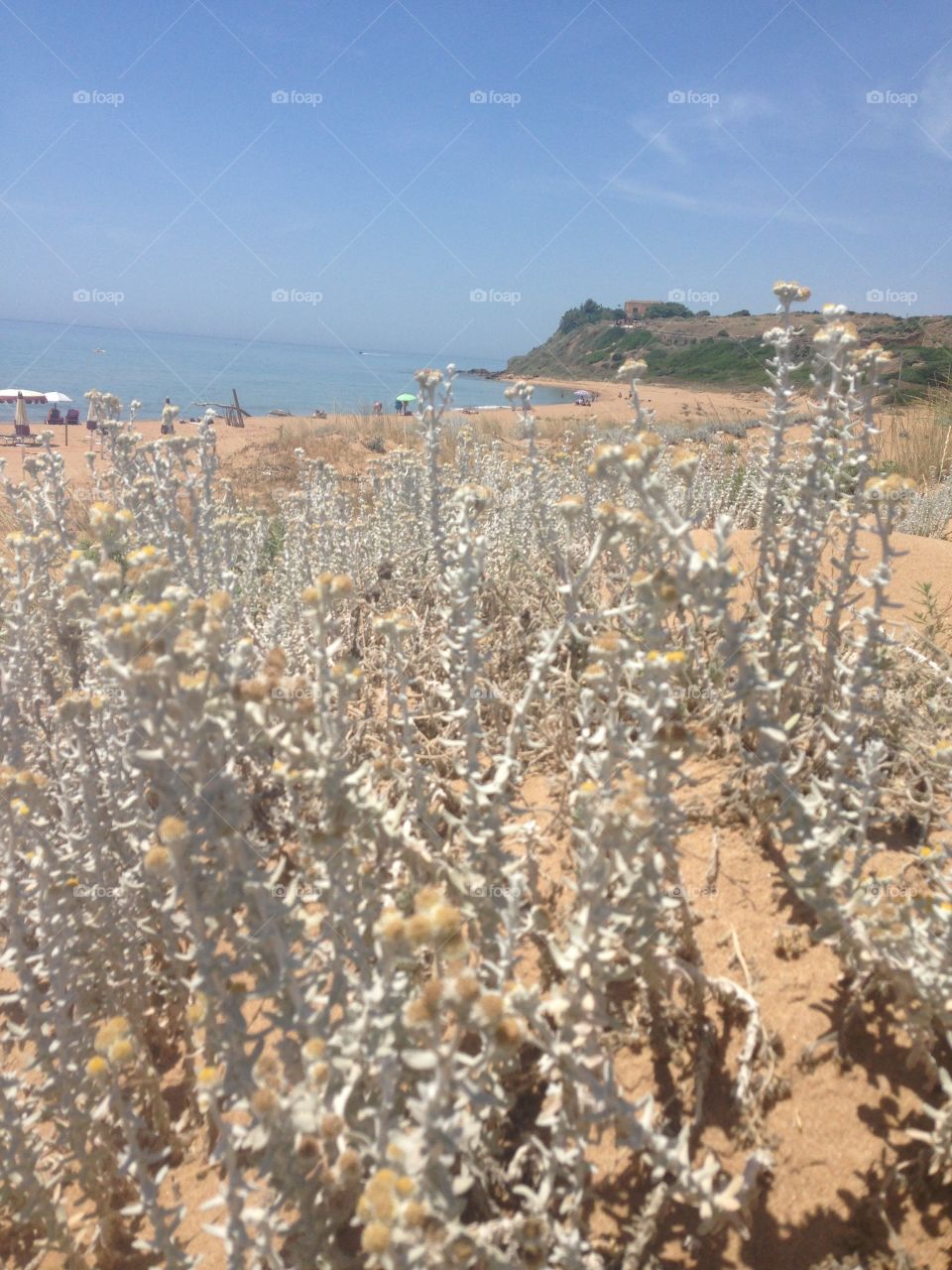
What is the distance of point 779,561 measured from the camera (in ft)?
8.71

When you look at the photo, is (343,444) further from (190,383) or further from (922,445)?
(190,383)

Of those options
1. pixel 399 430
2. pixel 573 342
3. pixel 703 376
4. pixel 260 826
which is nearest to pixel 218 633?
pixel 260 826

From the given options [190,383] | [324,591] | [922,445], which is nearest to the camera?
[324,591]

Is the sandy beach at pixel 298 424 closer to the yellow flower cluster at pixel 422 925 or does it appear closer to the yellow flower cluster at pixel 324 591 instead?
the yellow flower cluster at pixel 324 591

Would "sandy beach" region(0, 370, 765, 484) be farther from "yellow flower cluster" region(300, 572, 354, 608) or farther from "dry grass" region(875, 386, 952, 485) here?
"yellow flower cluster" region(300, 572, 354, 608)

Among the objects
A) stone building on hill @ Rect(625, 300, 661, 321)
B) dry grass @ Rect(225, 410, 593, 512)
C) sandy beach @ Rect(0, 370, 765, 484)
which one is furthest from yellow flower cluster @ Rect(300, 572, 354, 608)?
stone building on hill @ Rect(625, 300, 661, 321)

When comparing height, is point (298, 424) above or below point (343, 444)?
above

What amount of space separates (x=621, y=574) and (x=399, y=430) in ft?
54.4

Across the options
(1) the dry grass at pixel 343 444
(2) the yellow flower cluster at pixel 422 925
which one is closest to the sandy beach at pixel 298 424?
(1) the dry grass at pixel 343 444

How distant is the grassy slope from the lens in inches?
1200

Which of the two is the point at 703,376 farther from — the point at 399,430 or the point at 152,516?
the point at 152,516

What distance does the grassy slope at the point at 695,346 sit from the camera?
3049cm

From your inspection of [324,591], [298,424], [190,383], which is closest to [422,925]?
[324,591]

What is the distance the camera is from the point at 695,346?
153 feet
